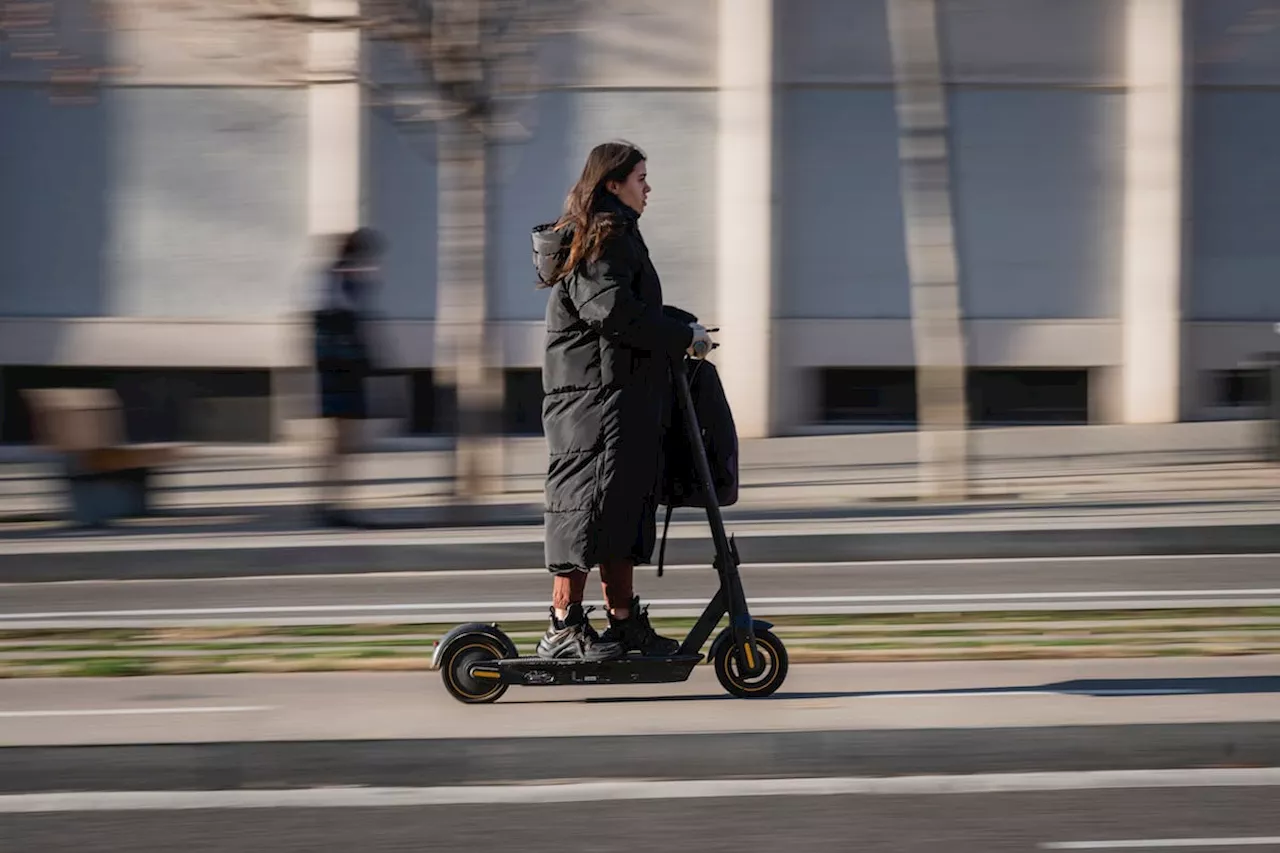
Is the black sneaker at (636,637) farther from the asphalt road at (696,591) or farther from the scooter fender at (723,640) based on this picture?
the asphalt road at (696,591)

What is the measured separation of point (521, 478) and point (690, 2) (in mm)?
6086

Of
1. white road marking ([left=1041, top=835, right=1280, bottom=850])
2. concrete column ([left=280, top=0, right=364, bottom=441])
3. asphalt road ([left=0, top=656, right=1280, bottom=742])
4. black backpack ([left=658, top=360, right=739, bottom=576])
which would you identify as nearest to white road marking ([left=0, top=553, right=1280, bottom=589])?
asphalt road ([left=0, top=656, right=1280, bottom=742])

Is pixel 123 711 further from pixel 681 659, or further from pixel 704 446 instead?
pixel 704 446

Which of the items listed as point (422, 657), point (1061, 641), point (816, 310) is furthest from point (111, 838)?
point (816, 310)

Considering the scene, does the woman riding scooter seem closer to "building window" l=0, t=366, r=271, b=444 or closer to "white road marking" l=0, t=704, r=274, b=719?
"white road marking" l=0, t=704, r=274, b=719

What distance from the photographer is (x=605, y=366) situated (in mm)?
5902

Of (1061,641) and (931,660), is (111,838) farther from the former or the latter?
(1061,641)

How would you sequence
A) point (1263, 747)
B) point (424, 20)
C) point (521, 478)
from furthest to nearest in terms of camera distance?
point (521, 478) < point (424, 20) < point (1263, 747)

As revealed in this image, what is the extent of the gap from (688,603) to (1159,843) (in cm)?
430

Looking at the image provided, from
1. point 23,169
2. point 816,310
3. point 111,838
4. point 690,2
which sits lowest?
point 111,838

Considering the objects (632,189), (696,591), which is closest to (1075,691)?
(632,189)

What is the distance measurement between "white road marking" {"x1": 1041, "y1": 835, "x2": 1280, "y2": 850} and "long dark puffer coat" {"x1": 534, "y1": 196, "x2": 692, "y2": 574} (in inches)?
72.5

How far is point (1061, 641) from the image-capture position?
7402mm

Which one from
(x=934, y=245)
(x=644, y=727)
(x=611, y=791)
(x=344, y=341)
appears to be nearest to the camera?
(x=611, y=791)
